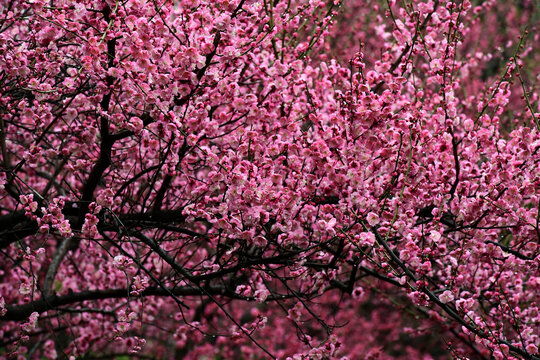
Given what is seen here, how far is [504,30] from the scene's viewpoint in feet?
48.0

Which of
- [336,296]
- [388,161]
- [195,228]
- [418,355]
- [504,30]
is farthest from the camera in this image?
[504,30]

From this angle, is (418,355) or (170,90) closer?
(170,90)

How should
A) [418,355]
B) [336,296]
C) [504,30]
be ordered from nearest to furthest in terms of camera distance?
1. [336,296]
2. [418,355]
3. [504,30]

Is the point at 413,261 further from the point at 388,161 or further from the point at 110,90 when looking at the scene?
the point at 110,90

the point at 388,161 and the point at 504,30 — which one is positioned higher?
the point at 504,30

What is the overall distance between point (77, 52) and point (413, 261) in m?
3.47

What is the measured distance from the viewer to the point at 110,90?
378 cm

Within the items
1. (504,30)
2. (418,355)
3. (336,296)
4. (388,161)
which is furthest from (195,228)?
(504,30)

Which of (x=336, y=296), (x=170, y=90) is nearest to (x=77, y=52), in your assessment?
(x=170, y=90)

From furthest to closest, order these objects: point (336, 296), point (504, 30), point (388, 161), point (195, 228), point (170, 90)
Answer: point (504, 30)
point (336, 296)
point (195, 228)
point (388, 161)
point (170, 90)

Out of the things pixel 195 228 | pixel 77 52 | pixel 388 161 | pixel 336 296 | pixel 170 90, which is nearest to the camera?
pixel 170 90

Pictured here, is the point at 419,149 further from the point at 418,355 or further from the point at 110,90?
the point at 418,355

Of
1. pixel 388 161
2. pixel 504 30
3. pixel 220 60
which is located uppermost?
pixel 504 30

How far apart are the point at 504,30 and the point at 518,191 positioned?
1284 cm
